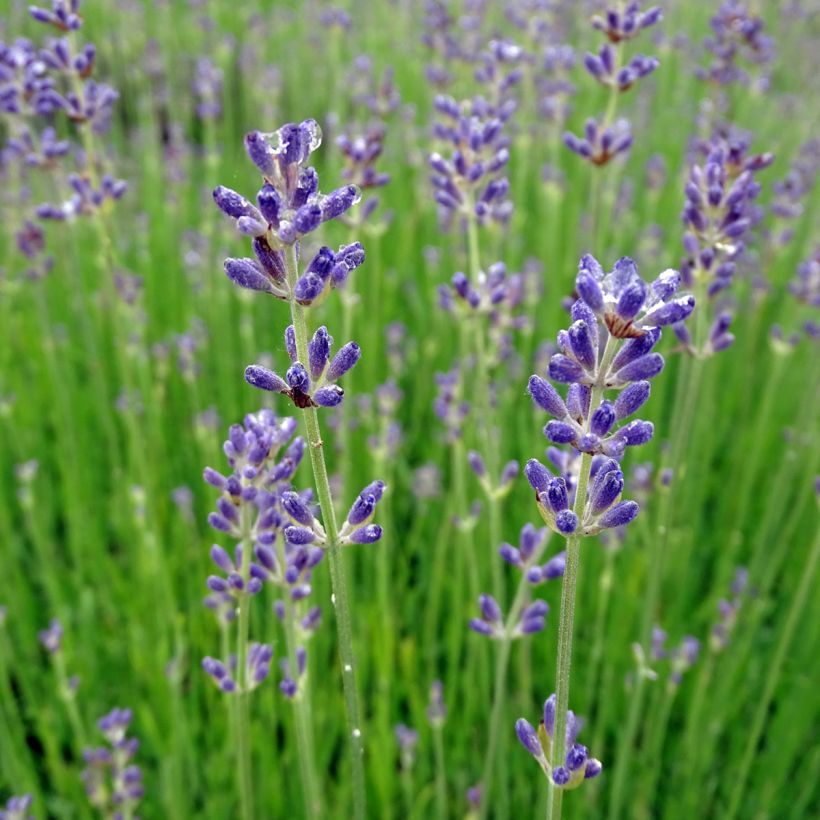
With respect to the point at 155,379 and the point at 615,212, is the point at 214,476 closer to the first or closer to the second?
the point at 155,379

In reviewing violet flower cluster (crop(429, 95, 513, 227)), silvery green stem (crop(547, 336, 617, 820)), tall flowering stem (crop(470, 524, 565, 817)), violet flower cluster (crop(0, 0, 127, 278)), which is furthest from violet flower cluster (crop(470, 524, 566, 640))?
violet flower cluster (crop(0, 0, 127, 278))

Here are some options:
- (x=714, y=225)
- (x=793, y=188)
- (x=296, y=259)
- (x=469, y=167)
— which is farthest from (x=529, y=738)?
(x=793, y=188)

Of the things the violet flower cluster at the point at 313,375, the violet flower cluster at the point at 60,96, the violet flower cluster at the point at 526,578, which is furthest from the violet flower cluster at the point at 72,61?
the violet flower cluster at the point at 526,578

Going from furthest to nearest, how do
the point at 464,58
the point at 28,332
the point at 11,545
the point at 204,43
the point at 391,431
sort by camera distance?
1. the point at 204,43
2. the point at 28,332
3. the point at 464,58
4. the point at 11,545
5. the point at 391,431

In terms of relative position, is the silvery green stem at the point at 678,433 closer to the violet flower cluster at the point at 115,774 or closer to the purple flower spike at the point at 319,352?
the purple flower spike at the point at 319,352

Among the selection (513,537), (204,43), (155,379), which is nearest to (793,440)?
(513,537)

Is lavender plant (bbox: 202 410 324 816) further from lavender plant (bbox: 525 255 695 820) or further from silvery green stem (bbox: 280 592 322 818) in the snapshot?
lavender plant (bbox: 525 255 695 820)

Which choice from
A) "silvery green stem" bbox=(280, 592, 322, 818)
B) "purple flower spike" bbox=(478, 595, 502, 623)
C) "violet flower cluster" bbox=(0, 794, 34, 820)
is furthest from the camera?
"violet flower cluster" bbox=(0, 794, 34, 820)
